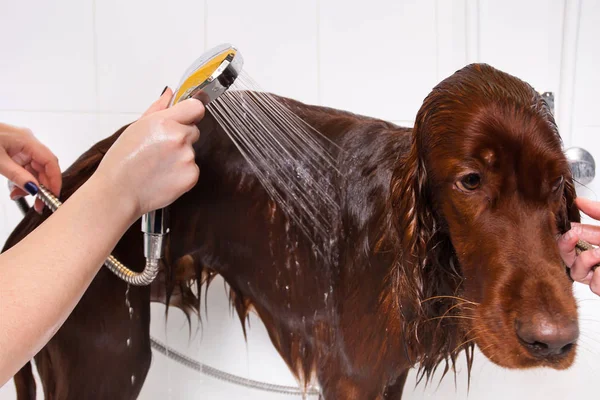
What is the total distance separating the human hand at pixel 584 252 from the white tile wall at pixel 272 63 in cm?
63

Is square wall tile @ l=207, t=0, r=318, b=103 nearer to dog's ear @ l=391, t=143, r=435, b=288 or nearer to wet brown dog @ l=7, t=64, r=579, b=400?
wet brown dog @ l=7, t=64, r=579, b=400

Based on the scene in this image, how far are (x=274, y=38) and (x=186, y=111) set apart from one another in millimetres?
680

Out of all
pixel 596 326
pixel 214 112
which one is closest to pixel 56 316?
pixel 214 112

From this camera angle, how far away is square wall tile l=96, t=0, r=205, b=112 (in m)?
1.37

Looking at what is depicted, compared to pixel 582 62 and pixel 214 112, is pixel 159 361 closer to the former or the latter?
pixel 214 112

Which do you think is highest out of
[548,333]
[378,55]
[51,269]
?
[378,55]

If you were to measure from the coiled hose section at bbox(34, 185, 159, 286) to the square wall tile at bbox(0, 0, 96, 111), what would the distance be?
0.43 metres

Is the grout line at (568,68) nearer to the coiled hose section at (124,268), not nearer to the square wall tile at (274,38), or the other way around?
the square wall tile at (274,38)

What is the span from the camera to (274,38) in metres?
1.45

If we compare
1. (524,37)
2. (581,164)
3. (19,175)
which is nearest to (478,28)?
(524,37)

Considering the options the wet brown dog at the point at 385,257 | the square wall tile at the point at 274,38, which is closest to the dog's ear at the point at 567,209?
the wet brown dog at the point at 385,257

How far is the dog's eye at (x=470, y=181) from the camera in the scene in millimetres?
775

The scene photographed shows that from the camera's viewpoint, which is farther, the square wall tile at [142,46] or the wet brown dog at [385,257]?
the square wall tile at [142,46]

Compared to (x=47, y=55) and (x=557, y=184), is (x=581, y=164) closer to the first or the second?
(x=557, y=184)
